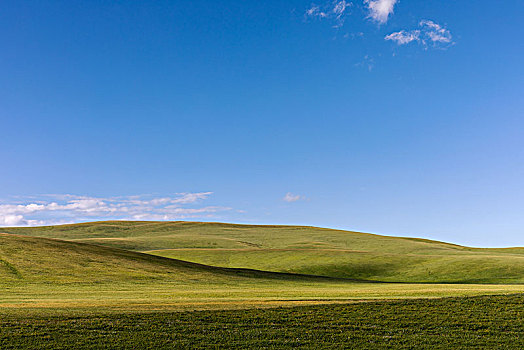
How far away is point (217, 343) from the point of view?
17.4 meters

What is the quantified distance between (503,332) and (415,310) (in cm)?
453

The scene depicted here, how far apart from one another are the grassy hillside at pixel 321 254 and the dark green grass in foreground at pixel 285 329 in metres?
32.7

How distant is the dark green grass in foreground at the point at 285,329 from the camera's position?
1739 centimetres

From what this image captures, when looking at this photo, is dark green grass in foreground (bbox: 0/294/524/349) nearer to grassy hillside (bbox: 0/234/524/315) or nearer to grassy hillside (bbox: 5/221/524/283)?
grassy hillside (bbox: 0/234/524/315)

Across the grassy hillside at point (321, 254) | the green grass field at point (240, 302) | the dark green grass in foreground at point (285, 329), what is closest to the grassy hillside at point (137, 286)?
the green grass field at point (240, 302)

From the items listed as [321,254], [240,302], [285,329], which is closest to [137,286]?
[240,302]

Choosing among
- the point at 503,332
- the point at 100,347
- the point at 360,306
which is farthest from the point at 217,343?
the point at 503,332

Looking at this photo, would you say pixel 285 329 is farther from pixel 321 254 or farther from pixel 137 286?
pixel 321 254

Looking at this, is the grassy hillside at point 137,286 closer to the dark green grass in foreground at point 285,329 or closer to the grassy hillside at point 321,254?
the dark green grass in foreground at point 285,329

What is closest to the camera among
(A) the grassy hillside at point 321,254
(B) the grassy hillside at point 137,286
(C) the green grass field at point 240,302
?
(C) the green grass field at point 240,302

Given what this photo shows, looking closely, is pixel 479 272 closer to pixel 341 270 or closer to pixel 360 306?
pixel 341 270

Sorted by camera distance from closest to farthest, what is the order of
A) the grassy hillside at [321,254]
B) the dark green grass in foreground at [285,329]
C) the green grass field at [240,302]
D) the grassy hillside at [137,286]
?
the dark green grass in foreground at [285,329] < the green grass field at [240,302] < the grassy hillside at [137,286] < the grassy hillside at [321,254]

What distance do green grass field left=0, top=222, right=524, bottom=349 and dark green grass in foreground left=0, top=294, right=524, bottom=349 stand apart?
5 centimetres

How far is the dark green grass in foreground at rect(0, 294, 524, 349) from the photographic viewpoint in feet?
57.1
